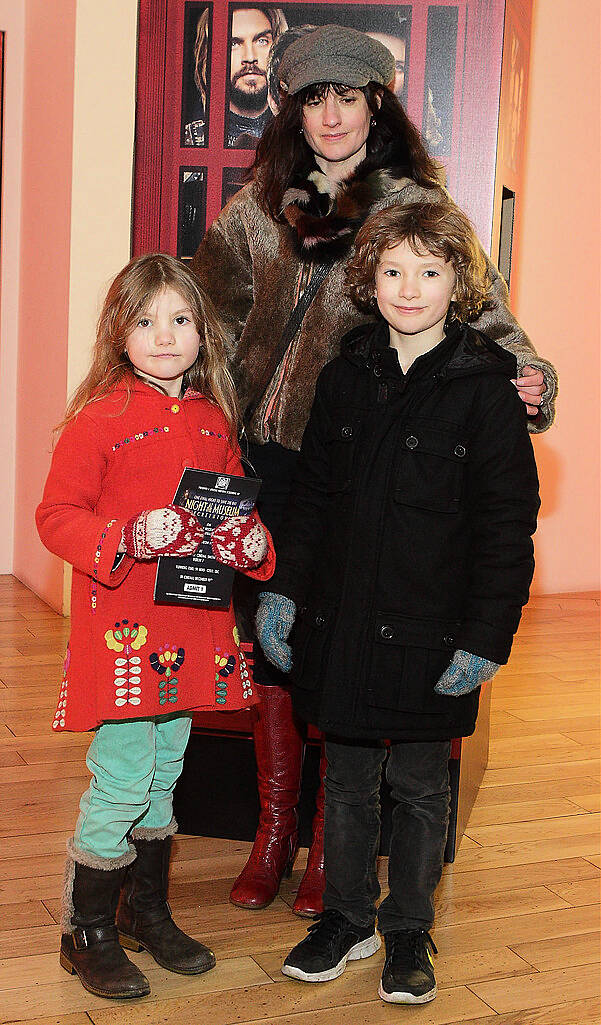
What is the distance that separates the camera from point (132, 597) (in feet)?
5.64

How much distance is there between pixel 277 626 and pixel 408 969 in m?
0.58

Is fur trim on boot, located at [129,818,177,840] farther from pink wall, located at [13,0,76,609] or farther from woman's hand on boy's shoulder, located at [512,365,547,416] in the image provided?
pink wall, located at [13,0,76,609]

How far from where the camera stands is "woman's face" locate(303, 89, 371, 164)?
1.94 m

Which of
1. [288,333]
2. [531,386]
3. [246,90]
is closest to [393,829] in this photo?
[531,386]

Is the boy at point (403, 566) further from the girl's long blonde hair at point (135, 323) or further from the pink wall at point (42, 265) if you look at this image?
the pink wall at point (42, 265)

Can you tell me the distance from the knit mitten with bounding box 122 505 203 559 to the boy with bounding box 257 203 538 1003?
0.27m

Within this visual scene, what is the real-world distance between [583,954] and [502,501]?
Result: 85 cm

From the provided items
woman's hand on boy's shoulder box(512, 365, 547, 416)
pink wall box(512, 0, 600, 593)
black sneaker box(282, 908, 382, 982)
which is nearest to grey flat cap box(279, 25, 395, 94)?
woman's hand on boy's shoulder box(512, 365, 547, 416)

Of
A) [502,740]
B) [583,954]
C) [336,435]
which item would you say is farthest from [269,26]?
[583,954]

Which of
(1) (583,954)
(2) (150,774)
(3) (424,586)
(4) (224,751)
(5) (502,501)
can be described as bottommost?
(1) (583,954)

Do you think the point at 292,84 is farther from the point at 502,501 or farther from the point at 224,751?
the point at 224,751

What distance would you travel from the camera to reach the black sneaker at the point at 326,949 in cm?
183

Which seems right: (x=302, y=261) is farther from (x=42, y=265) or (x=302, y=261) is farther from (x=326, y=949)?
(x=42, y=265)

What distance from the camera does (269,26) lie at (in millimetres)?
3252
